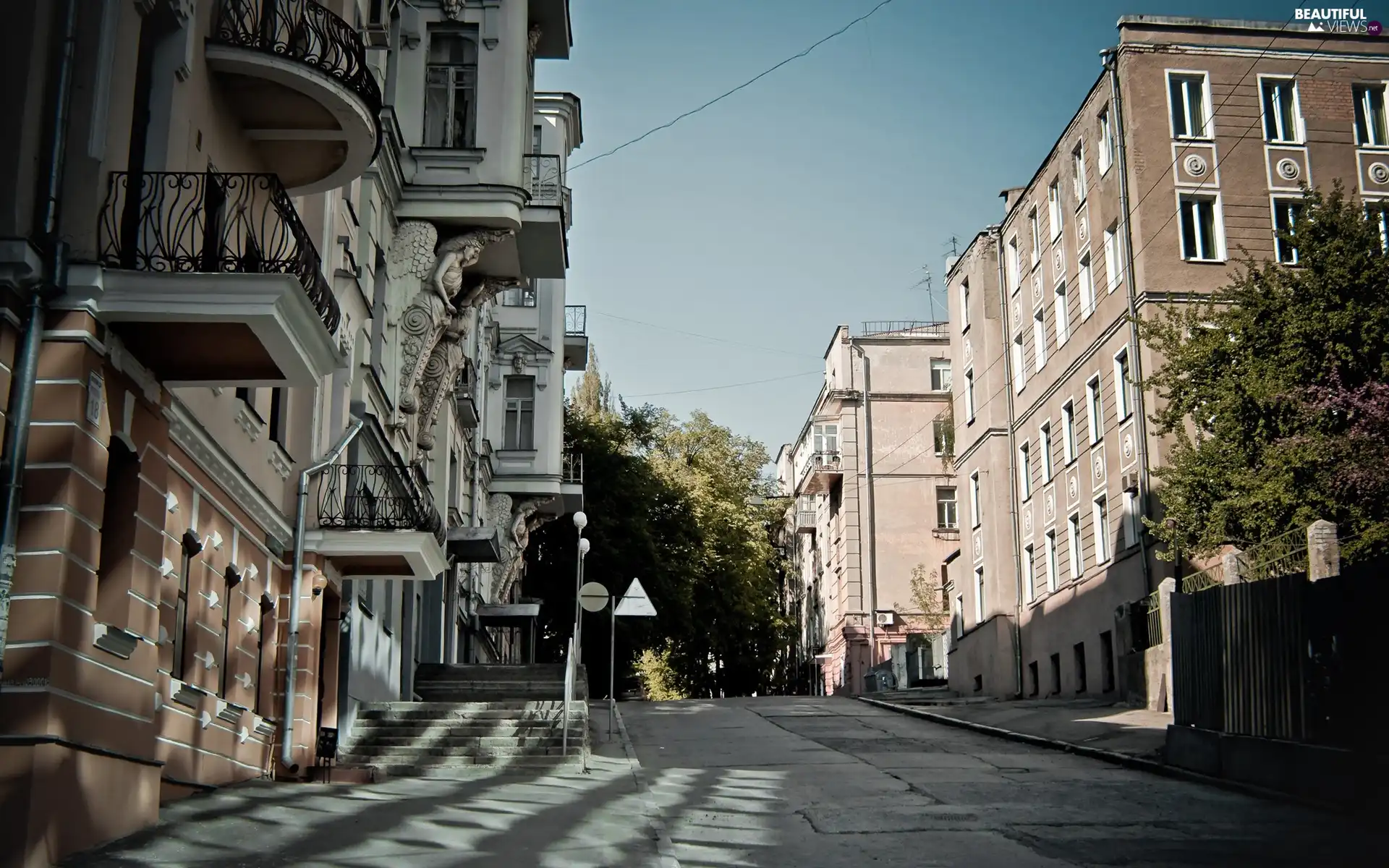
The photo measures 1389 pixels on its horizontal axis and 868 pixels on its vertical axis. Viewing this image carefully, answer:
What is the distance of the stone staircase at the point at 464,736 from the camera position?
19.3m

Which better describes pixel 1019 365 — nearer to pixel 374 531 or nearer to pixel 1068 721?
pixel 1068 721

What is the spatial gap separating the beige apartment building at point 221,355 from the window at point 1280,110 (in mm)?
17917

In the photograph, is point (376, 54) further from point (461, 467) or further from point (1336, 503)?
point (1336, 503)

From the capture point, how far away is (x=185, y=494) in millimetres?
13297

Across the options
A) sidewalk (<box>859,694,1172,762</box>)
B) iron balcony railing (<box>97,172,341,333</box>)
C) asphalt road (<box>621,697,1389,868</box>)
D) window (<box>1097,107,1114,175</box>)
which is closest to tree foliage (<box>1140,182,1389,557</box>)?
sidewalk (<box>859,694,1172,762</box>)

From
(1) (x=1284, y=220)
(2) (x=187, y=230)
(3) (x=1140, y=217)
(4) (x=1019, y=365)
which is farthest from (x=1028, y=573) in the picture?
(2) (x=187, y=230)

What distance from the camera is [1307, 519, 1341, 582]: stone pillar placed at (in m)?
18.6

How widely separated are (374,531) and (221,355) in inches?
274

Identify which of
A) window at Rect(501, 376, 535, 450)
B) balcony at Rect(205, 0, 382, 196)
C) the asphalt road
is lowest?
the asphalt road

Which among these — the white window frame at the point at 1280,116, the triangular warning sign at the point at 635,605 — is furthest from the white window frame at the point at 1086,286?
the triangular warning sign at the point at 635,605

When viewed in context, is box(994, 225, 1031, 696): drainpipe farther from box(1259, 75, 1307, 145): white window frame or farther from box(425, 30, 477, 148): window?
box(425, 30, 477, 148): window

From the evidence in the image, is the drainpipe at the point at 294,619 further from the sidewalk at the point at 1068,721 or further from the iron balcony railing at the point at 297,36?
the sidewalk at the point at 1068,721

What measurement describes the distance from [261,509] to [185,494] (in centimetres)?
280

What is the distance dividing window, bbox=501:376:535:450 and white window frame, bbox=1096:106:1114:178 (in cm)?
1632
